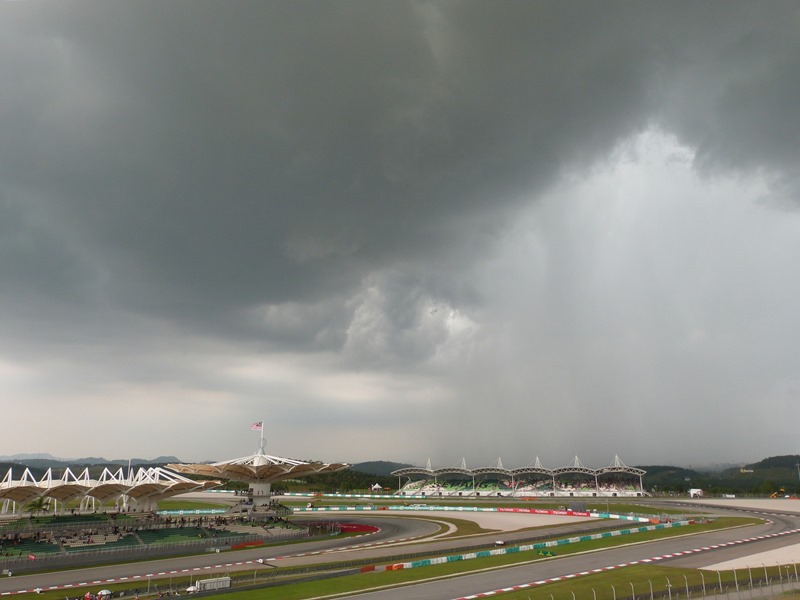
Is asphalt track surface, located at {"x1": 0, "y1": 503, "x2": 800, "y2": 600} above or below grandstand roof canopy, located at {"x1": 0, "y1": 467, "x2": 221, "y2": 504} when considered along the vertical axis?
below

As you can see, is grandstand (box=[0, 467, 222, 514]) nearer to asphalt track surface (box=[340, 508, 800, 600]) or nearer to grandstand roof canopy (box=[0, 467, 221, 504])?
grandstand roof canopy (box=[0, 467, 221, 504])

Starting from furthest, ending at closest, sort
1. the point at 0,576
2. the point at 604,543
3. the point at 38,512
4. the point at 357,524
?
the point at 357,524 < the point at 38,512 < the point at 604,543 < the point at 0,576

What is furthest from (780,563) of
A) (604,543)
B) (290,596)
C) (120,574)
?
(120,574)

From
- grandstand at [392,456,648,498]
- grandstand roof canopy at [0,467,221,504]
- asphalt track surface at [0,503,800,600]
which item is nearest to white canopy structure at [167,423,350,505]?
grandstand roof canopy at [0,467,221,504]

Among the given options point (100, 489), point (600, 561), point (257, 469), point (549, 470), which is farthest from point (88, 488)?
point (549, 470)

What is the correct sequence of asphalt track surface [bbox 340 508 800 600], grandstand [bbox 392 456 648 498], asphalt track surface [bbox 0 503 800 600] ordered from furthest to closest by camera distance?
1. grandstand [bbox 392 456 648 498]
2. asphalt track surface [bbox 0 503 800 600]
3. asphalt track surface [bbox 340 508 800 600]

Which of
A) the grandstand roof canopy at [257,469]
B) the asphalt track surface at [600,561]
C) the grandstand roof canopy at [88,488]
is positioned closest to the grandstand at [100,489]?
the grandstand roof canopy at [88,488]

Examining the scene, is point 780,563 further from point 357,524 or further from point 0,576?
point 0,576

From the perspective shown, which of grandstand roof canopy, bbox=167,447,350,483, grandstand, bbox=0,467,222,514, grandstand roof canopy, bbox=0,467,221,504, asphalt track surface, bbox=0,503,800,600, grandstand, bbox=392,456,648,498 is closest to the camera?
asphalt track surface, bbox=0,503,800,600

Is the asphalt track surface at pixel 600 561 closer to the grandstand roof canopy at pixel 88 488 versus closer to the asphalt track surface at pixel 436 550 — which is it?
the asphalt track surface at pixel 436 550
